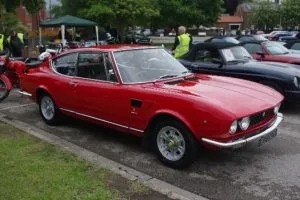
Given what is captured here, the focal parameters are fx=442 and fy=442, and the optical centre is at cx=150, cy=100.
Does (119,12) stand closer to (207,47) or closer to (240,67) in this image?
(207,47)

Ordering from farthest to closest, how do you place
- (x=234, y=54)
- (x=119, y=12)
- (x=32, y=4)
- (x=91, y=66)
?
(x=119, y=12) → (x=32, y=4) → (x=234, y=54) → (x=91, y=66)

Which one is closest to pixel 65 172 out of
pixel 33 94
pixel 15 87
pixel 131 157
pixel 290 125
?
pixel 131 157

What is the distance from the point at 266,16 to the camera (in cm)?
6500

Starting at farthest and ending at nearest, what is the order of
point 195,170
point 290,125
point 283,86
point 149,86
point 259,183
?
point 283,86
point 290,125
point 149,86
point 195,170
point 259,183

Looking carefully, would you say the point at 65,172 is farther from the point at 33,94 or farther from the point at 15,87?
the point at 15,87

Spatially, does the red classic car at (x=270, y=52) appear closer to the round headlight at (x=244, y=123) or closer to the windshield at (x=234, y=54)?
the windshield at (x=234, y=54)

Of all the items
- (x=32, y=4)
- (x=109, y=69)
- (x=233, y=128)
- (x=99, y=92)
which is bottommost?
(x=233, y=128)

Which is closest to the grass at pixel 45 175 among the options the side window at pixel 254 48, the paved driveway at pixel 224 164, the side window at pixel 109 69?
the paved driveway at pixel 224 164

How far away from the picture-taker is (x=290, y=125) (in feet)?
25.8

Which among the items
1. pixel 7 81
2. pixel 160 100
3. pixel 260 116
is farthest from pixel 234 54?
pixel 7 81

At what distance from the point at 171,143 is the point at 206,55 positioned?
481cm

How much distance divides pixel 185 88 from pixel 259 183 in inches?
60.3

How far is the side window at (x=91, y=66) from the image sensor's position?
663cm

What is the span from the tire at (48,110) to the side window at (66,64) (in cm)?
54
